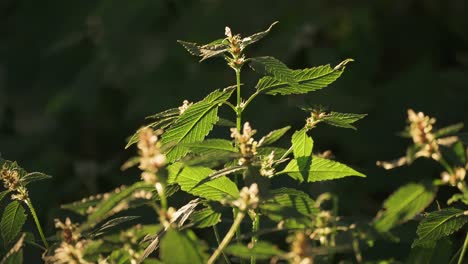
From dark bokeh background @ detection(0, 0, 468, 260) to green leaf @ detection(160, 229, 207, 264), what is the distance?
3031mm

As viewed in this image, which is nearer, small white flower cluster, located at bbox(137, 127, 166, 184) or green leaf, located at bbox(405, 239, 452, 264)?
small white flower cluster, located at bbox(137, 127, 166, 184)

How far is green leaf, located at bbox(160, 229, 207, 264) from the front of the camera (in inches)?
29.6

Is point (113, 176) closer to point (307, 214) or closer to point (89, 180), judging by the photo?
point (89, 180)

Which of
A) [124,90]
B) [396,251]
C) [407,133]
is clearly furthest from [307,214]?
[124,90]

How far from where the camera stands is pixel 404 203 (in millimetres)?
816

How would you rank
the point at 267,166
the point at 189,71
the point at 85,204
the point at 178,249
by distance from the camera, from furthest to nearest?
1. the point at 189,71
2. the point at 267,166
3. the point at 85,204
4. the point at 178,249

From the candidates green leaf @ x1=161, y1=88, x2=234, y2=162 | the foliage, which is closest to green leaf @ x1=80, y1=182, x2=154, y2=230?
the foliage

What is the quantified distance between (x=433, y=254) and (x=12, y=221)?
0.48m

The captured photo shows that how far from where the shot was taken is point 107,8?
174 inches

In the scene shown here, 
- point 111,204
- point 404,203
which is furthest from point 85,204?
point 404,203

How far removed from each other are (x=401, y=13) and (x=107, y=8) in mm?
1558

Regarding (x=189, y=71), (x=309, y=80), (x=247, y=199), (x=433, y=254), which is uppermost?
(x=189, y=71)

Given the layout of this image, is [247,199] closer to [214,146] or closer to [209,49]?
[214,146]

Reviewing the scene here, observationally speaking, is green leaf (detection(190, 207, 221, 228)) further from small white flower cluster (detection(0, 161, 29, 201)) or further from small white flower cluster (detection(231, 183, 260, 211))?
small white flower cluster (detection(0, 161, 29, 201))
